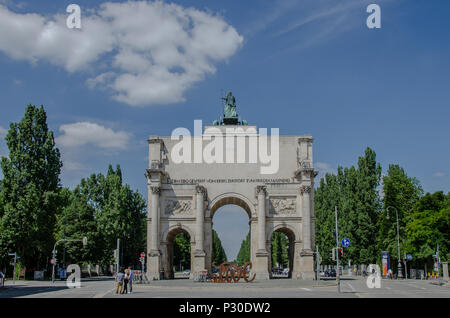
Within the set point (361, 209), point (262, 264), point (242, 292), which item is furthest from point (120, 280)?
point (361, 209)

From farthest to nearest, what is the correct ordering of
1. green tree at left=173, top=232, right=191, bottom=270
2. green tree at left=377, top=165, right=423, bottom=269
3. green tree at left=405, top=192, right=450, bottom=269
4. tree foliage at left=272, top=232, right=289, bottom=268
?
tree foliage at left=272, top=232, right=289, bottom=268 < green tree at left=173, top=232, right=191, bottom=270 < green tree at left=377, top=165, right=423, bottom=269 < green tree at left=405, top=192, right=450, bottom=269

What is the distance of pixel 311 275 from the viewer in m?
51.7

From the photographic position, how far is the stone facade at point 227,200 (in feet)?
174

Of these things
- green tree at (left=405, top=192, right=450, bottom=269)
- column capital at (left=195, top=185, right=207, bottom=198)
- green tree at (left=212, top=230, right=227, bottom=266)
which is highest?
column capital at (left=195, top=185, right=207, bottom=198)

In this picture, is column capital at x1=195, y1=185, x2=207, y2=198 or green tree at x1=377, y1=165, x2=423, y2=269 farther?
green tree at x1=377, y1=165, x2=423, y2=269

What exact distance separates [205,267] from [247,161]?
1291cm

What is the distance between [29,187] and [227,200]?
2256 cm

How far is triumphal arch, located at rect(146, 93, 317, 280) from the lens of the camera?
176 feet

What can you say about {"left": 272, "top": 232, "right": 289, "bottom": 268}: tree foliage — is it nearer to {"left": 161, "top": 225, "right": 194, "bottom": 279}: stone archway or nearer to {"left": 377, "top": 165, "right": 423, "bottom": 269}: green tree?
{"left": 377, "top": 165, "right": 423, "bottom": 269}: green tree

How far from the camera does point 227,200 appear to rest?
57.2 meters

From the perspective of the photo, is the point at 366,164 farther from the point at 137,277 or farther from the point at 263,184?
the point at 137,277

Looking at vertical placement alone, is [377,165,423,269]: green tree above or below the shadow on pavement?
above

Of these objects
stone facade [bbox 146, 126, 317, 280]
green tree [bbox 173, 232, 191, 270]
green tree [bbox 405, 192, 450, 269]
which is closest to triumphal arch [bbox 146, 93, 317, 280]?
stone facade [bbox 146, 126, 317, 280]
